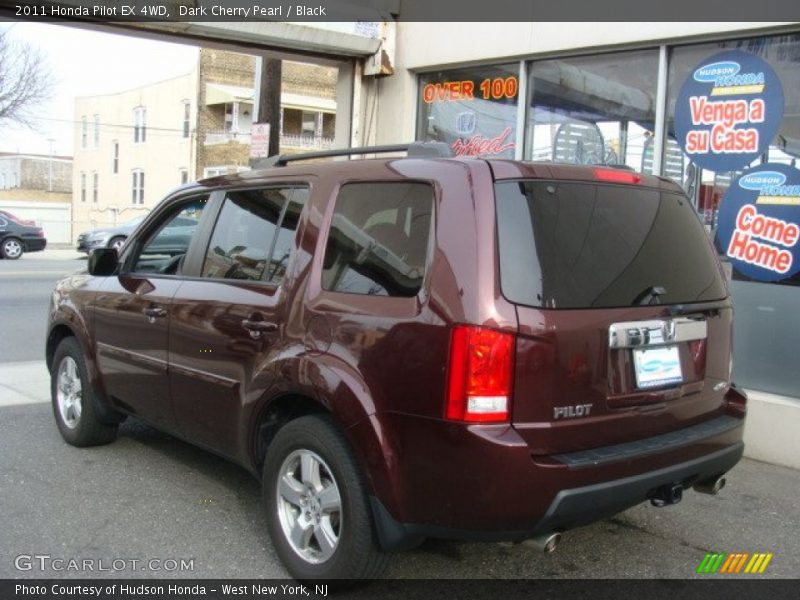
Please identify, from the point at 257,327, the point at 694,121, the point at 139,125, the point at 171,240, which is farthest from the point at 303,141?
the point at 257,327

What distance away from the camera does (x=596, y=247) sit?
3.26m

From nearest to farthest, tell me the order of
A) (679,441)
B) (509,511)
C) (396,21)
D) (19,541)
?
(509,511) → (679,441) → (19,541) → (396,21)

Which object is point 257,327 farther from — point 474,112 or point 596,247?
point 474,112

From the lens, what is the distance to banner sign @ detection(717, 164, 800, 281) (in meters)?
5.73

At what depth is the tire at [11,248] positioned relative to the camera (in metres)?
24.4

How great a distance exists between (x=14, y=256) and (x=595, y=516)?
2493 cm

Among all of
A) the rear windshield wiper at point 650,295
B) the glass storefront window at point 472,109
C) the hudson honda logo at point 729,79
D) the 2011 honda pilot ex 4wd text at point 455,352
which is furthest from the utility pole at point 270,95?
the rear windshield wiper at point 650,295

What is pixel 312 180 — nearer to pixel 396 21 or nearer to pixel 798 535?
pixel 798 535

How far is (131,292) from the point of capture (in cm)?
475

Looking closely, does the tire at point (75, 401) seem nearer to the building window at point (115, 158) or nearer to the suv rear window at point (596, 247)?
the suv rear window at point (596, 247)

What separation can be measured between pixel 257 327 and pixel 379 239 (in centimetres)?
76

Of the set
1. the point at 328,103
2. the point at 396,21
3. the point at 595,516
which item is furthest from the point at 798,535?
the point at 328,103

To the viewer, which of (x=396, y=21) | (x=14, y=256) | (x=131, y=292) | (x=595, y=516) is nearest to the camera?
(x=595, y=516)

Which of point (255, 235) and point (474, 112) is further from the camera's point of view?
point (474, 112)
